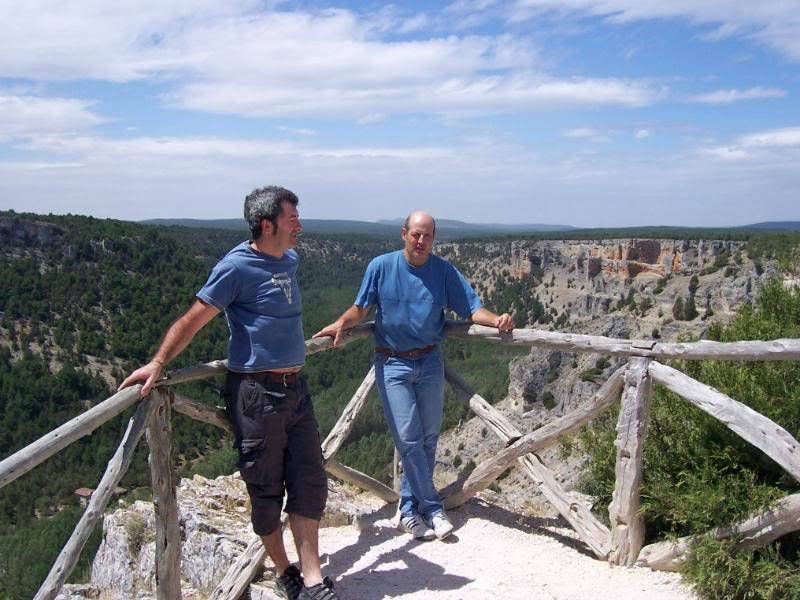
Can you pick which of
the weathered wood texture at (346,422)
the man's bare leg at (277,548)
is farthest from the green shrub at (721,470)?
the man's bare leg at (277,548)

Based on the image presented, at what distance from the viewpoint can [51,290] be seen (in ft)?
168

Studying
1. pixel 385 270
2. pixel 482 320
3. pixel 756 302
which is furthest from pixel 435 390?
pixel 756 302

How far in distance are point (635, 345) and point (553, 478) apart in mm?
1103

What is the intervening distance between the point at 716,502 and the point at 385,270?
2272 mm

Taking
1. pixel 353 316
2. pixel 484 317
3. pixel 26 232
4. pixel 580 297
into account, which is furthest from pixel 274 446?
pixel 26 232

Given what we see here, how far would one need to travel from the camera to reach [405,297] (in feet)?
14.5

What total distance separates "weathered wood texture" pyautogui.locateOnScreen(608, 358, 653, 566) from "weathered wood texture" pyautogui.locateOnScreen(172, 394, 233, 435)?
2173 mm

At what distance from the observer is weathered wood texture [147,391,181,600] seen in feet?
11.6

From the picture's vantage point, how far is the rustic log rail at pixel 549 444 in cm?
317

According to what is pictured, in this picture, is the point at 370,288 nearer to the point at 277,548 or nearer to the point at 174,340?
the point at 174,340

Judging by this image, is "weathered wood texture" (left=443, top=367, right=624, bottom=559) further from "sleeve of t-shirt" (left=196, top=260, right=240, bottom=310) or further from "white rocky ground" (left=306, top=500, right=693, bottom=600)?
"sleeve of t-shirt" (left=196, top=260, right=240, bottom=310)

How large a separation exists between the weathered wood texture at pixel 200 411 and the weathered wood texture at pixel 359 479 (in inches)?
43.9

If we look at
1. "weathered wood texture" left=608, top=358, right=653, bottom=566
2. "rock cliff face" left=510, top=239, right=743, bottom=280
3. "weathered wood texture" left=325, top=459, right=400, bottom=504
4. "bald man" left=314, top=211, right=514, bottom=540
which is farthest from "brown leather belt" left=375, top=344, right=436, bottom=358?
"rock cliff face" left=510, top=239, right=743, bottom=280

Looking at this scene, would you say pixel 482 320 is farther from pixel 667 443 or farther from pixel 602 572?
pixel 602 572
